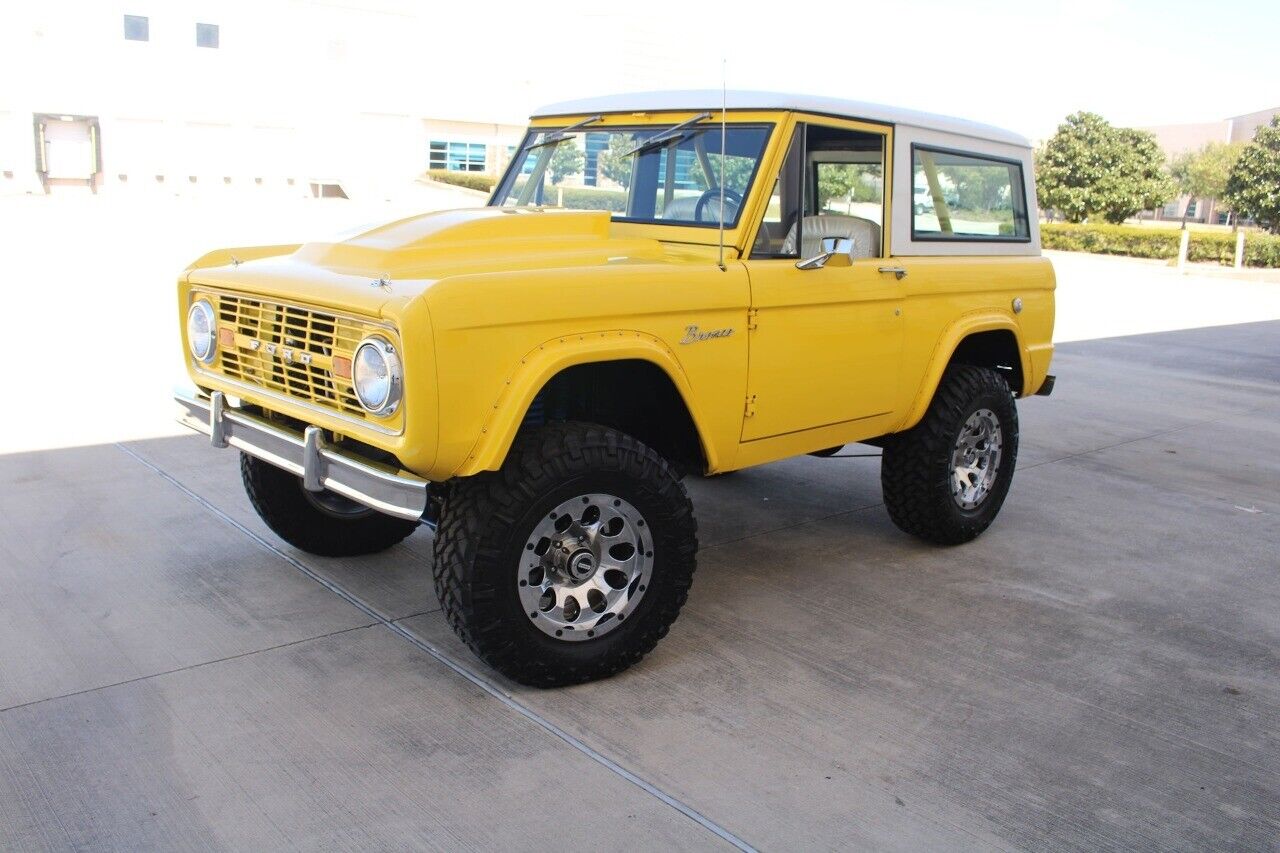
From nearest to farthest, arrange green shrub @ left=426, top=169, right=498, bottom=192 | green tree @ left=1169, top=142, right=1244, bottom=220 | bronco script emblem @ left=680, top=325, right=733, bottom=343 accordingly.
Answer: bronco script emblem @ left=680, top=325, right=733, bottom=343
green shrub @ left=426, top=169, right=498, bottom=192
green tree @ left=1169, top=142, right=1244, bottom=220

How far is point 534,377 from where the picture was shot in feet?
11.8

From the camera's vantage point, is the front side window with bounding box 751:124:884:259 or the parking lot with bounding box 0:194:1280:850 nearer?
the parking lot with bounding box 0:194:1280:850

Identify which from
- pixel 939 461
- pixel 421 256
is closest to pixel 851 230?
pixel 939 461

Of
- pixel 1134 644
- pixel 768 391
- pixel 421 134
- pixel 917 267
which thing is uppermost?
pixel 421 134

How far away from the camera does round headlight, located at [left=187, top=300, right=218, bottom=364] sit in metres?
4.35

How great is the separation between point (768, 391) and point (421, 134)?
46679 millimetres

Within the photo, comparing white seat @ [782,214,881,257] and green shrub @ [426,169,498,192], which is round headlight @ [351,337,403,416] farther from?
green shrub @ [426,169,498,192]

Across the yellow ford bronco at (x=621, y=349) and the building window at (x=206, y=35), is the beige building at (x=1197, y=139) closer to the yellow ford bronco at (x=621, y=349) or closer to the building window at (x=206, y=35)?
the building window at (x=206, y=35)

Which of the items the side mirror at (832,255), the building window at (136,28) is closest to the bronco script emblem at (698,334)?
the side mirror at (832,255)

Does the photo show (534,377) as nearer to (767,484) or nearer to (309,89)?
Result: (767,484)

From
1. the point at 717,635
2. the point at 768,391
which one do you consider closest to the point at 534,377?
the point at 768,391

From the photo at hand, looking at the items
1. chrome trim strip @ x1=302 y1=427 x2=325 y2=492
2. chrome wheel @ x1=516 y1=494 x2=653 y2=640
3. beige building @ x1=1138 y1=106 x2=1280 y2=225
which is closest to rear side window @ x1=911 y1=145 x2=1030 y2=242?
chrome wheel @ x1=516 y1=494 x2=653 y2=640

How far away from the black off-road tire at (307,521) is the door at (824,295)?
1.77 metres

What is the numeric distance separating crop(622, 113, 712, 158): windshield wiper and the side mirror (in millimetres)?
750
